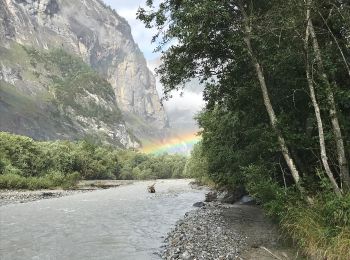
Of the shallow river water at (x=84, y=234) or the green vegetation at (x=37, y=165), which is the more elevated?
the green vegetation at (x=37, y=165)

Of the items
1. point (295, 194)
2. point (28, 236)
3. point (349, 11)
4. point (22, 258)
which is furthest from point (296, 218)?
point (28, 236)

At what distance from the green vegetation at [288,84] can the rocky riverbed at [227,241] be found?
5.17ft

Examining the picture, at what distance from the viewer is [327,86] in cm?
1973

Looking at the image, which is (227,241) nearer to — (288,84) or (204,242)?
(204,242)

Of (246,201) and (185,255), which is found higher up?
(246,201)

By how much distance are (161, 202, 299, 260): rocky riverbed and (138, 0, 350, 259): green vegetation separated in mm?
1575

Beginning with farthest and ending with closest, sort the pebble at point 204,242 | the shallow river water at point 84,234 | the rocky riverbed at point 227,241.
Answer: the shallow river water at point 84,234 < the pebble at point 204,242 < the rocky riverbed at point 227,241

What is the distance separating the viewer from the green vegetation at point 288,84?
1947cm

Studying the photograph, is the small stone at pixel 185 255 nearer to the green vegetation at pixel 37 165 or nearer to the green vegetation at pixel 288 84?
the green vegetation at pixel 288 84

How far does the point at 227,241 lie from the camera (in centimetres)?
2506

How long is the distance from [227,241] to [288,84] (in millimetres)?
9776

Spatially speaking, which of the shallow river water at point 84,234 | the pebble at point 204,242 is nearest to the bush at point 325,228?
the pebble at point 204,242

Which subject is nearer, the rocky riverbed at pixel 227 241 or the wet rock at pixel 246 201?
the rocky riverbed at pixel 227 241

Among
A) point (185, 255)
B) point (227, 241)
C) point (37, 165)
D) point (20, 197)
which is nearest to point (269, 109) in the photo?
point (227, 241)
